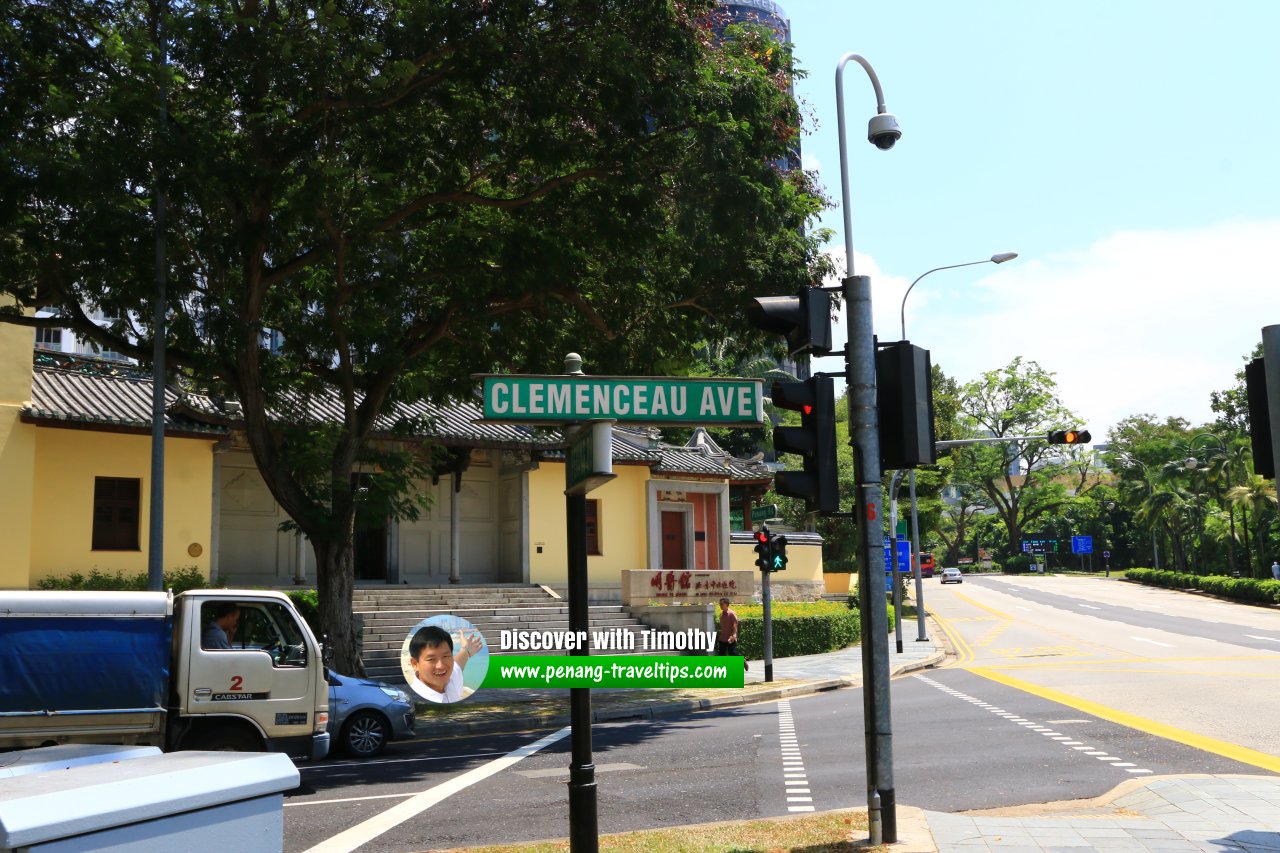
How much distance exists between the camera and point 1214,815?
891cm

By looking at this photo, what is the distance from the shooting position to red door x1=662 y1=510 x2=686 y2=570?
37281 mm

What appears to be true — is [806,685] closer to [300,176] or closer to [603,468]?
[300,176]

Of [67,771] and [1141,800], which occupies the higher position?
[67,771]

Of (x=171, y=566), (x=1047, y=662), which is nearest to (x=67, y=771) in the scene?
(x=171, y=566)

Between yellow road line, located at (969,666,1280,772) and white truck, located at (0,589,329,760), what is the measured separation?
1055 centimetres

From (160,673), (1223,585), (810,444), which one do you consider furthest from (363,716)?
(1223,585)

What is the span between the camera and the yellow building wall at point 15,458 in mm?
22484

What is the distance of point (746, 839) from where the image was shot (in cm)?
818

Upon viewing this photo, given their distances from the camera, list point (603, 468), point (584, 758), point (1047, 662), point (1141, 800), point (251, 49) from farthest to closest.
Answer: point (1047, 662) < point (251, 49) < point (1141, 800) < point (584, 758) < point (603, 468)

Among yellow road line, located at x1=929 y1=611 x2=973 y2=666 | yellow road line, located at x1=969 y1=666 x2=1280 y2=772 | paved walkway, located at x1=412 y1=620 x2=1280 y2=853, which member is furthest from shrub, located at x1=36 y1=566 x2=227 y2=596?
yellow road line, located at x1=929 y1=611 x2=973 y2=666

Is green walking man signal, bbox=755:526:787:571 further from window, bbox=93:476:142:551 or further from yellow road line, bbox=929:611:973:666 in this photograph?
window, bbox=93:476:142:551

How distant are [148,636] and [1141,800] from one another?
9.48m

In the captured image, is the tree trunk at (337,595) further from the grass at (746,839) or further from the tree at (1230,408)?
the tree at (1230,408)

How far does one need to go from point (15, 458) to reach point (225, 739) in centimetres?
1456
